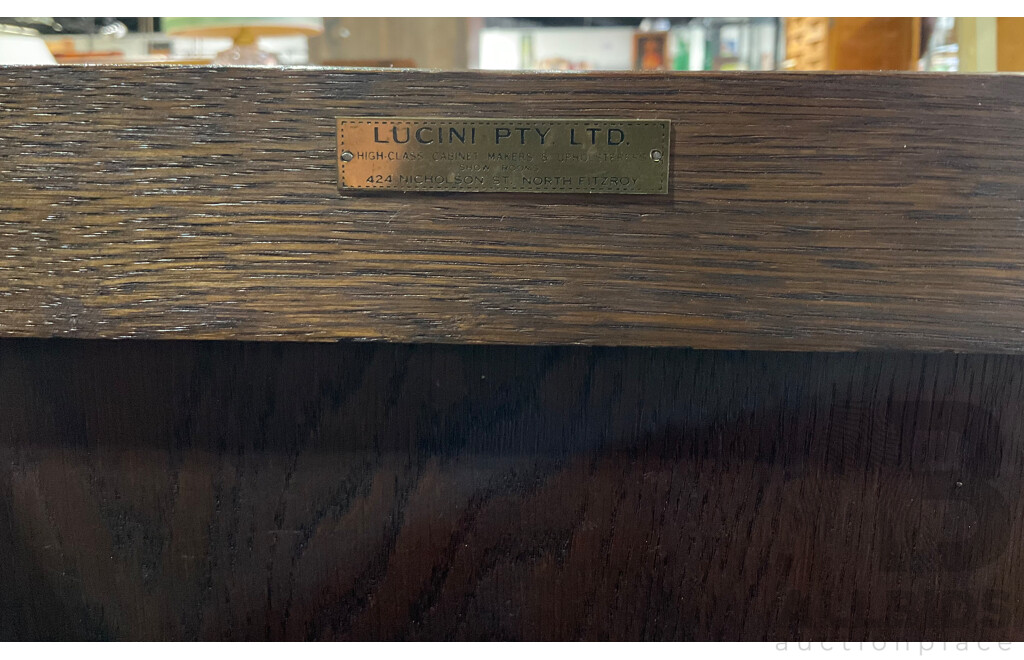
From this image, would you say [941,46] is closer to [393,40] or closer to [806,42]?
[806,42]

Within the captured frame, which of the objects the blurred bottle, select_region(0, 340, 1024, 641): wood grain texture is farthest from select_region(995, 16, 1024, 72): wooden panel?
select_region(0, 340, 1024, 641): wood grain texture

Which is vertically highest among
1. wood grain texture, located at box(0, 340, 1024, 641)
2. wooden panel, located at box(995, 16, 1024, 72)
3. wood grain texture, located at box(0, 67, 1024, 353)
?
wooden panel, located at box(995, 16, 1024, 72)

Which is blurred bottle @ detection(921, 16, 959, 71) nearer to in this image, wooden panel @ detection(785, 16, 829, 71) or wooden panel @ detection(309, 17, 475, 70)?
wooden panel @ detection(785, 16, 829, 71)

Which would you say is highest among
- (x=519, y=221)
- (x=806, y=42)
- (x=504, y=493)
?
(x=806, y=42)

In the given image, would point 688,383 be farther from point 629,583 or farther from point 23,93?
point 23,93

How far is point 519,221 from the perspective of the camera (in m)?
0.36

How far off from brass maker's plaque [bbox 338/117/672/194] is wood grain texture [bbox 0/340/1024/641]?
0.10m

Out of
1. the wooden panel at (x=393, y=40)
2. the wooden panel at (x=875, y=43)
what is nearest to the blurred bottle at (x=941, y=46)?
the wooden panel at (x=875, y=43)

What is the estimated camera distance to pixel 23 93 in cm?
35

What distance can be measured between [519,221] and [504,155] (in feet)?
0.10

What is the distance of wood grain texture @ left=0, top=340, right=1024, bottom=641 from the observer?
410 millimetres

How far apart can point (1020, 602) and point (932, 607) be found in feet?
0.17

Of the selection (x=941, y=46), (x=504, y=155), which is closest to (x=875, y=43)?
(x=941, y=46)

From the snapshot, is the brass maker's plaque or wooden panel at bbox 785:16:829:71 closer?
the brass maker's plaque
